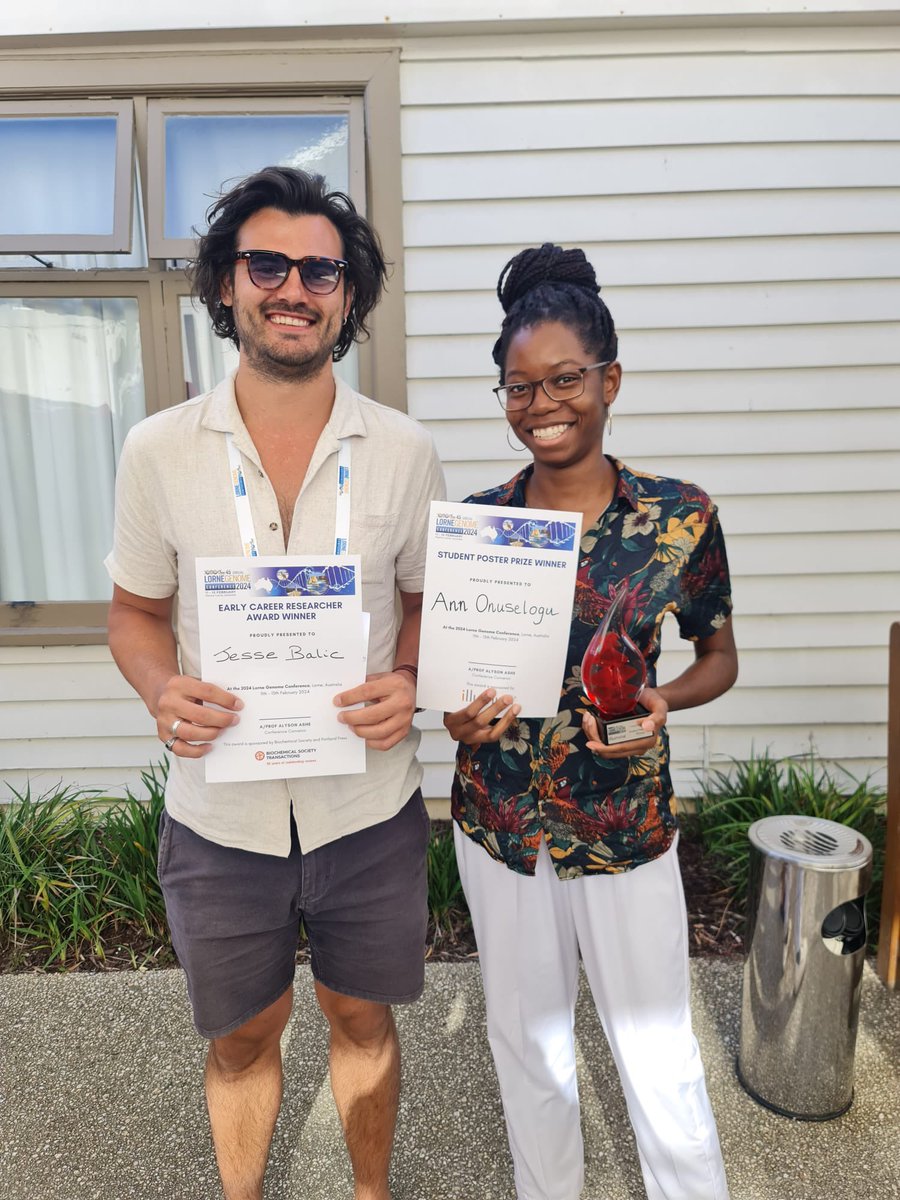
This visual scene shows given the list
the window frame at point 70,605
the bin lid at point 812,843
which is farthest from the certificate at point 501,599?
the window frame at point 70,605

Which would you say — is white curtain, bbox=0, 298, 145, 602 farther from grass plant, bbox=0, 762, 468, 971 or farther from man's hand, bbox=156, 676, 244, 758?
man's hand, bbox=156, 676, 244, 758

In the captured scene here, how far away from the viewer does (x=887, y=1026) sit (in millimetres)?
2598

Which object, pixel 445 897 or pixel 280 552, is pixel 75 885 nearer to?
pixel 445 897

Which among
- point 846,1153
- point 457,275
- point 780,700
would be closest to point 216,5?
point 457,275

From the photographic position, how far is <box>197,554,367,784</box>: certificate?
1447mm

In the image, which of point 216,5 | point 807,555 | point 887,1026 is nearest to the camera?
point 887,1026

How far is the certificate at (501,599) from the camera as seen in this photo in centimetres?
151

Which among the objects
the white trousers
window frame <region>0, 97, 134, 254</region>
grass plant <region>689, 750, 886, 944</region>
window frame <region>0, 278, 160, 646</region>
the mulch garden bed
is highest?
window frame <region>0, 97, 134, 254</region>

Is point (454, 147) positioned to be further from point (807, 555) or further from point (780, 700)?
point (780, 700)

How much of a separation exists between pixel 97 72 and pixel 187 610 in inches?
118

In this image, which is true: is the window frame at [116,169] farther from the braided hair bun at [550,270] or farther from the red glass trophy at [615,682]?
the red glass trophy at [615,682]

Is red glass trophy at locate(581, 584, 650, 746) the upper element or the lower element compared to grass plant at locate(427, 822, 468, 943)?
upper

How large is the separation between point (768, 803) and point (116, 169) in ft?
13.1

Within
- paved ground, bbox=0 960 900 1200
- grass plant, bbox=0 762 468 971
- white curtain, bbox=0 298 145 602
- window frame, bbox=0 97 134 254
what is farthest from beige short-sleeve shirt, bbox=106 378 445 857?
white curtain, bbox=0 298 145 602
